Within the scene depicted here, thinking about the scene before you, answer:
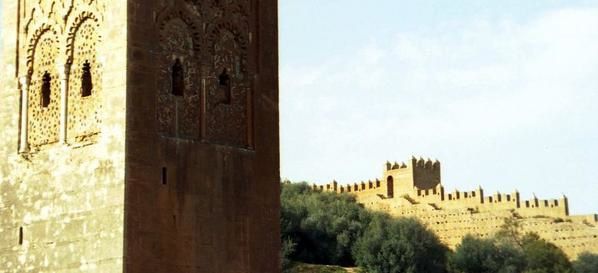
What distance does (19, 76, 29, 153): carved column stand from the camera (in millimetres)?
10914

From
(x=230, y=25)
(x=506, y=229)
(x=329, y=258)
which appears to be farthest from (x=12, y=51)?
(x=506, y=229)

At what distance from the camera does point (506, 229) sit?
55094mm

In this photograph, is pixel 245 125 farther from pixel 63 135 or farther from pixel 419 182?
pixel 419 182

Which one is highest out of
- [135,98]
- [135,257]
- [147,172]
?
[135,98]

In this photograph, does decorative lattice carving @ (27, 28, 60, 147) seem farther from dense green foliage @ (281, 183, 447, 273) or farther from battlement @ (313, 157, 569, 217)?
battlement @ (313, 157, 569, 217)

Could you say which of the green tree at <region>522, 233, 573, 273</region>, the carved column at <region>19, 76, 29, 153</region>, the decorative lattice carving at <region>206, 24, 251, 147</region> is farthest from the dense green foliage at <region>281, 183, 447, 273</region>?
the carved column at <region>19, 76, 29, 153</region>

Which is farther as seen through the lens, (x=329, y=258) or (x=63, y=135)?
(x=329, y=258)

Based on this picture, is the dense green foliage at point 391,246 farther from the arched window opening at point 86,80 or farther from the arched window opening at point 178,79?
the arched window opening at point 86,80

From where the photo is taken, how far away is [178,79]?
10.6 metres

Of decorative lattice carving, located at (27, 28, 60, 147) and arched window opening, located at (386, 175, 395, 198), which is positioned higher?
arched window opening, located at (386, 175, 395, 198)

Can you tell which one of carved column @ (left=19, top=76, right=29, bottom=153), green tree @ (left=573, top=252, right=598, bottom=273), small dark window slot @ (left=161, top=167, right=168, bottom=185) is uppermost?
carved column @ (left=19, top=76, right=29, bottom=153)

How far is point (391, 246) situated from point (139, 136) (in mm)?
38253

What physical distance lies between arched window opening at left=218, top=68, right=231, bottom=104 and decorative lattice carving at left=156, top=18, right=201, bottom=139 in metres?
0.32

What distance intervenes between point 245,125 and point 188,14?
126 cm
